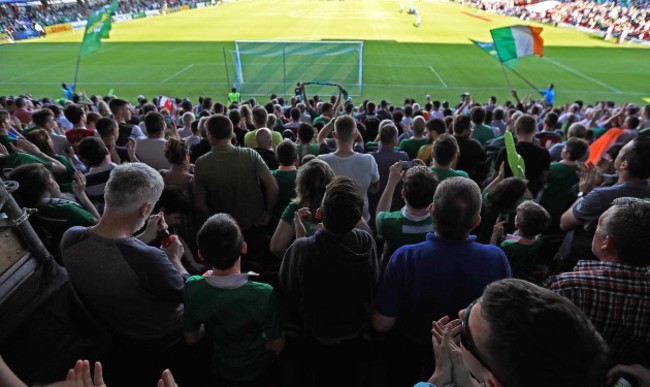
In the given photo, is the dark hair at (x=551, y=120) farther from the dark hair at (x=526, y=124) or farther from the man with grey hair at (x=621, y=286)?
the man with grey hair at (x=621, y=286)

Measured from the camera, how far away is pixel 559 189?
5.21m

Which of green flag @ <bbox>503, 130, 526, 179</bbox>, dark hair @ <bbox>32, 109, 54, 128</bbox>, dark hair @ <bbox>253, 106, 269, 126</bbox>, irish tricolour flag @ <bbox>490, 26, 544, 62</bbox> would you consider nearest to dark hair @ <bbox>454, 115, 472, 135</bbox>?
green flag @ <bbox>503, 130, 526, 179</bbox>

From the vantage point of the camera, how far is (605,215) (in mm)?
2398

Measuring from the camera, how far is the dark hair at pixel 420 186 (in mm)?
2955

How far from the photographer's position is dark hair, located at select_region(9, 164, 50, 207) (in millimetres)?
3141

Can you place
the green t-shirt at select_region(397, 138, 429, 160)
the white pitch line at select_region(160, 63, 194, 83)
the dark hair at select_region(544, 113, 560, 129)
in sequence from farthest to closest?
the white pitch line at select_region(160, 63, 194, 83) → the dark hair at select_region(544, 113, 560, 129) → the green t-shirt at select_region(397, 138, 429, 160)

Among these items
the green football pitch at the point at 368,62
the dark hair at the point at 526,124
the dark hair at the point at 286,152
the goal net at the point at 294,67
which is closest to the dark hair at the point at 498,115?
the dark hair at the point at 526,124

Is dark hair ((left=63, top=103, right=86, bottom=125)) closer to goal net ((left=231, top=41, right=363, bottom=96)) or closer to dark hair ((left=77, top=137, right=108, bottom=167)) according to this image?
dark hair ((left=77, top=137, right=108, bottom=167))

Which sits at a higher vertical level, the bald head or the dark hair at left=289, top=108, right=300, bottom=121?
the bald head

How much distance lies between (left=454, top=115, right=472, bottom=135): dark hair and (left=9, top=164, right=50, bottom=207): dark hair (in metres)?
5.06

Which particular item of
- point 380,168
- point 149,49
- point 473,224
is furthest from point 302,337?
point 149,49

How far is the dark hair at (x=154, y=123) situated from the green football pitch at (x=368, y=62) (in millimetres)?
13419

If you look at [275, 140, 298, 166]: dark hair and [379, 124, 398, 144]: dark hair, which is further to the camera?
[379, 124, 398, 144]: dark hair

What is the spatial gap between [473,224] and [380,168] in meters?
2.91
